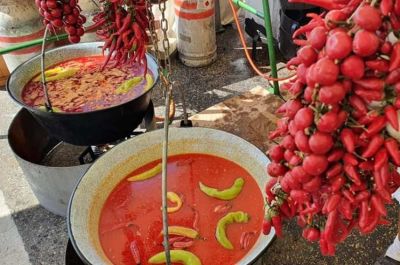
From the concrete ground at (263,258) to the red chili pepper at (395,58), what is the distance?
1.78 metres

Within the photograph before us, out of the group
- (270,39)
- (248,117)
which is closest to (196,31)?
(270,39)

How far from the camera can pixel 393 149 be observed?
87 cm

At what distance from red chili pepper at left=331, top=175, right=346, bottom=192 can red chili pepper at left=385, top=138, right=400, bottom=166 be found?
0.38 feet

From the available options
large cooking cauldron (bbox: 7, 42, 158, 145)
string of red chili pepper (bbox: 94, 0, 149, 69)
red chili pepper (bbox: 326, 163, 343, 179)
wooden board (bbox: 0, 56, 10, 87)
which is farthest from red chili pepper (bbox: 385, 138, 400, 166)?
wooden board (bbox: 0, 56, 10, 87)

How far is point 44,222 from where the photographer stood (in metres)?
2.99

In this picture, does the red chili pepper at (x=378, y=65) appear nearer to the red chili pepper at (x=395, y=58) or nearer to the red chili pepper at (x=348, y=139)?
→ the red chili pepper at (x=395, y=58)

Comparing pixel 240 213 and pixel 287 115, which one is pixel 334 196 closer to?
pixel 287 115

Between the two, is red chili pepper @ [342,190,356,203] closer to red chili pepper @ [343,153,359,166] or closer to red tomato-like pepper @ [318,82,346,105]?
red chili pepper @ [343,153,359,166]

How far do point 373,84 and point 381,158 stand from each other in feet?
0.54

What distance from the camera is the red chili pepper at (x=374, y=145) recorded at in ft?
2.86

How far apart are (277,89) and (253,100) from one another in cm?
20

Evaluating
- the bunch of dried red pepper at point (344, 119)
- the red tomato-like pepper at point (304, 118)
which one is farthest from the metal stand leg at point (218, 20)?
the red tomato-like pepper at point (304, 118)

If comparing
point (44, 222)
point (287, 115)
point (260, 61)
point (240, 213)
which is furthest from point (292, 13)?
point (287, 115)

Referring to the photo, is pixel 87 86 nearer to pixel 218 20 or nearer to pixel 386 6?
pixel 386 6
